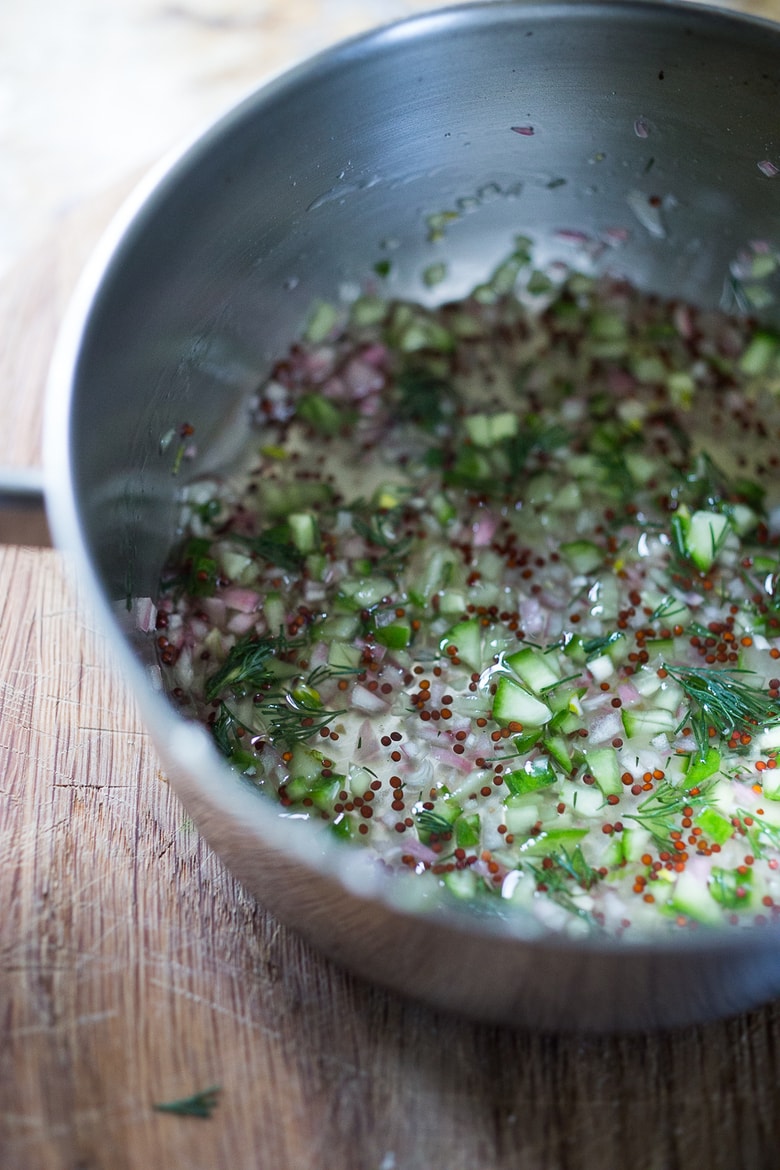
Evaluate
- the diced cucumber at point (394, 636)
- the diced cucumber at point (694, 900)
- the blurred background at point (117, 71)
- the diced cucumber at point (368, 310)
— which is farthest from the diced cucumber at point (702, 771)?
the blurred background at point (117, 71)

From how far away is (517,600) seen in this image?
1.20m

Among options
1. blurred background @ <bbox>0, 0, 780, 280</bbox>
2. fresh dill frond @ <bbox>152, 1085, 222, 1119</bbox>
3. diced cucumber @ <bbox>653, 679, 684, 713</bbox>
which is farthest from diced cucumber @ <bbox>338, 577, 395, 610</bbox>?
blurred background @ <bbox>0, 0, 780, 280</bbox>

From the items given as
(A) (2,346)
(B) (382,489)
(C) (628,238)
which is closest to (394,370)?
(B) (382,489)

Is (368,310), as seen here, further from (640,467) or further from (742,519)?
(742,519)

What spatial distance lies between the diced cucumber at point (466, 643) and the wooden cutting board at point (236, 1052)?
0.34m

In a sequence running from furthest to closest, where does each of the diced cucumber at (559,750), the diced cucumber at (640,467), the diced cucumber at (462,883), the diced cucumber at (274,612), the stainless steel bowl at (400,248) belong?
the diced cucumber at (640,467) → the diced cucumber at (274,612) → the diced cucumber at (559,750) → the diced cucumber at (462,883) → the stainless steel bowl at (400,248)

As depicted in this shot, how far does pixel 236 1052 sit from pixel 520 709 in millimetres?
423

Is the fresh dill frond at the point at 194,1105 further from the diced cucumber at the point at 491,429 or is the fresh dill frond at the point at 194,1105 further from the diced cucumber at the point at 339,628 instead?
the diced cucumber at the point at 491,429

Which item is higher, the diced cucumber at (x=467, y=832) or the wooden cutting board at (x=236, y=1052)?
the diced cucumber at (x=467, y=832)

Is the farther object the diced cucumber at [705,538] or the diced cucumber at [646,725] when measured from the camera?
the diced cucumber at [705,538]

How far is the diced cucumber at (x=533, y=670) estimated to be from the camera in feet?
3.67

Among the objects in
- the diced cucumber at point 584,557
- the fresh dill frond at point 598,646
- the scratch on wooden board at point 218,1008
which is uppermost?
the diced cucumber at point 584,557

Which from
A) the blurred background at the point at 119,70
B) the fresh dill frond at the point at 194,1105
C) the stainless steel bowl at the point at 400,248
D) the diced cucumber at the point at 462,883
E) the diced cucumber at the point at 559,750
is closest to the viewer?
the stainless steel bowl at the point at 400,248

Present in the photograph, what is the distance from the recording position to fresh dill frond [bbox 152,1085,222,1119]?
33.0 inches
